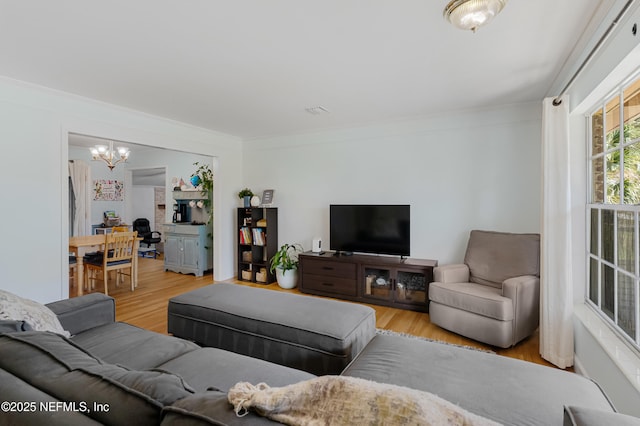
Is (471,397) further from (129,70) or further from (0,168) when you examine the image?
(0,168)

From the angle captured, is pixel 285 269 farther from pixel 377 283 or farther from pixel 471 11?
pixel 471 11

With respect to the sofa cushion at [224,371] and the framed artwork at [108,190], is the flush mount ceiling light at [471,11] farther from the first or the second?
the framed artwork at [108,190]

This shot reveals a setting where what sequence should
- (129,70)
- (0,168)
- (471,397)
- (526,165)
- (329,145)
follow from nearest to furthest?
1. (471,397)
2. (129,70)
3. (0,168)
4. (526,165)
5. (329,145)

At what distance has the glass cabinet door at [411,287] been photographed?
11.8 feet

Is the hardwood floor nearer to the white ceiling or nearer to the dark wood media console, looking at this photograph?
the dark wood media console

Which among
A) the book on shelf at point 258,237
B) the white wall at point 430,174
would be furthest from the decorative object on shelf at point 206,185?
the white wall at point 430,174

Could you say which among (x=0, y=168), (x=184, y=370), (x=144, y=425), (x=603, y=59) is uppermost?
(x=603, y=59)

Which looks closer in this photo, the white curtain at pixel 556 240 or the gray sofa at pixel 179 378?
the gray sofa at pixel 179 378

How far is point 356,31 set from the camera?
1970 millimetres

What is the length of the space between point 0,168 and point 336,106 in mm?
3260

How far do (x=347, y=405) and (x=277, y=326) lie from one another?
152 cm

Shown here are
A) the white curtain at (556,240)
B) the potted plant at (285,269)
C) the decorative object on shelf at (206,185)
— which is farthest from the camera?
the decorative object on shelf at (206,185)

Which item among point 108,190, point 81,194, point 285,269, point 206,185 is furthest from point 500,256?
point 108,190

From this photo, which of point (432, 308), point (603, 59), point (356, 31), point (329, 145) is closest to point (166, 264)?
point (329, 145)
